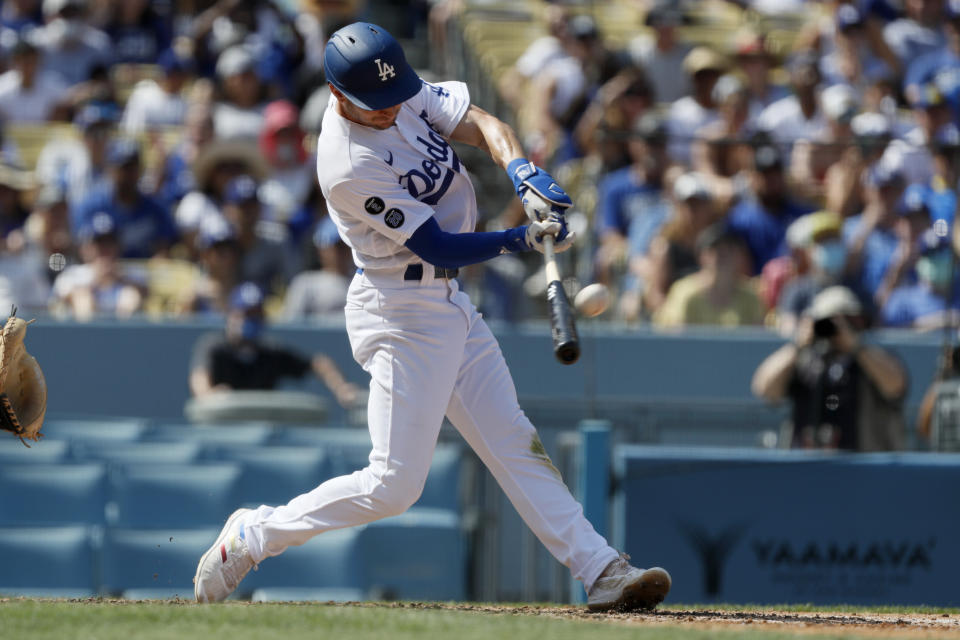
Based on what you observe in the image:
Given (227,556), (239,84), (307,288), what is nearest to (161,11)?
(239,84)

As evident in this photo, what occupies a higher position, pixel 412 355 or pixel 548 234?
pixel 548 234

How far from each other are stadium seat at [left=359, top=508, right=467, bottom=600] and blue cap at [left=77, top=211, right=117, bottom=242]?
294 cm

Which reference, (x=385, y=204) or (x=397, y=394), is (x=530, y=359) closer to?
(x=397, y=394)

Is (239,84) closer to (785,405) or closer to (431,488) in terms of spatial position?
(431,488)

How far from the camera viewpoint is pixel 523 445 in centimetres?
528

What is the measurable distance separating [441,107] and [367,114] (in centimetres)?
41

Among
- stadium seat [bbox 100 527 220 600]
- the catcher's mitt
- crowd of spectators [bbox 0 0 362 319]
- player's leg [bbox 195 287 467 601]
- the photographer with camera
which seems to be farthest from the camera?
crowd of spectators [bbox 0 0 362 319]

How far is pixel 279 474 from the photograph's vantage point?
8125 mm

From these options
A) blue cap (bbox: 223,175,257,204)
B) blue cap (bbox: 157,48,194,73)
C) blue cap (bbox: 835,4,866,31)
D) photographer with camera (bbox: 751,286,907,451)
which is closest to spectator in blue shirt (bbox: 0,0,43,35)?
blue cap (bbox: 157,48,194,73)

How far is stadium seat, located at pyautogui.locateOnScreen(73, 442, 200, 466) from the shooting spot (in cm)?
831

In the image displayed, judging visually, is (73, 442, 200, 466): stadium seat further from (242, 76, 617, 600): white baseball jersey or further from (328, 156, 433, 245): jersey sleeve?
(328, 156, 433, 245): jersey sleeve

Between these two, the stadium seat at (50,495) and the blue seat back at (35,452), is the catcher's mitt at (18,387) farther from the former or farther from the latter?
the blue seat back at (35,452)

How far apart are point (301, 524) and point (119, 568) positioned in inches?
111

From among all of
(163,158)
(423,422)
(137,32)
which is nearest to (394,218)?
(423,422)
